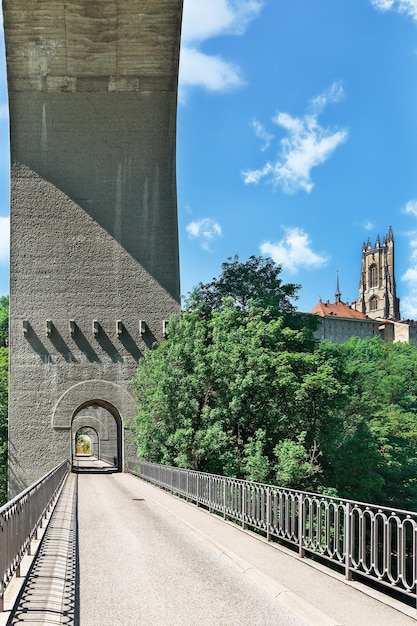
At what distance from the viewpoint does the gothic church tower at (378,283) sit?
140 metres

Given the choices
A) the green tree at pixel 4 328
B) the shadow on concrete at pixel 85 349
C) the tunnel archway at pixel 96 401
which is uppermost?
the green tree at pixel 4 328

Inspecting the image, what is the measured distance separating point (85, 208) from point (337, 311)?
10561 centimetres

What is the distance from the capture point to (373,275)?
477ft

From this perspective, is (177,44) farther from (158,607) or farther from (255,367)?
(158,607)

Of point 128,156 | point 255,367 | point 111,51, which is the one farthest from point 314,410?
point 111,51

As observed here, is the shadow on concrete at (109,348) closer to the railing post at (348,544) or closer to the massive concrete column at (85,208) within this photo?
the massive concrete column at (85,208)

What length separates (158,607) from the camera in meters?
6.19

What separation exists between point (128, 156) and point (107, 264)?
6.18 m

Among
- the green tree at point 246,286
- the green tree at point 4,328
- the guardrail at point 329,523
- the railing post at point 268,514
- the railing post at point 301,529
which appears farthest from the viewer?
the green tree at point 4,328

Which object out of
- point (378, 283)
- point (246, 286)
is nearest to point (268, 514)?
point (246, 286)

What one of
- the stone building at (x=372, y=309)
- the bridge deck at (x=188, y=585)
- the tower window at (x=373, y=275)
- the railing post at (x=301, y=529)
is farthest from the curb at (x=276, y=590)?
the tower window at (x=373, y=275)

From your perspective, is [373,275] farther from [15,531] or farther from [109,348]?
[15,531]

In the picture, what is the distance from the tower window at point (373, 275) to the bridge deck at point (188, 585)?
13803 cm

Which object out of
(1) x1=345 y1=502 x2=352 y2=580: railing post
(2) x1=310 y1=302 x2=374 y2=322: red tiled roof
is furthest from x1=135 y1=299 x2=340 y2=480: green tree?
(2) x1=310 y1=302 x2=374 y2=322: red tiled roof
